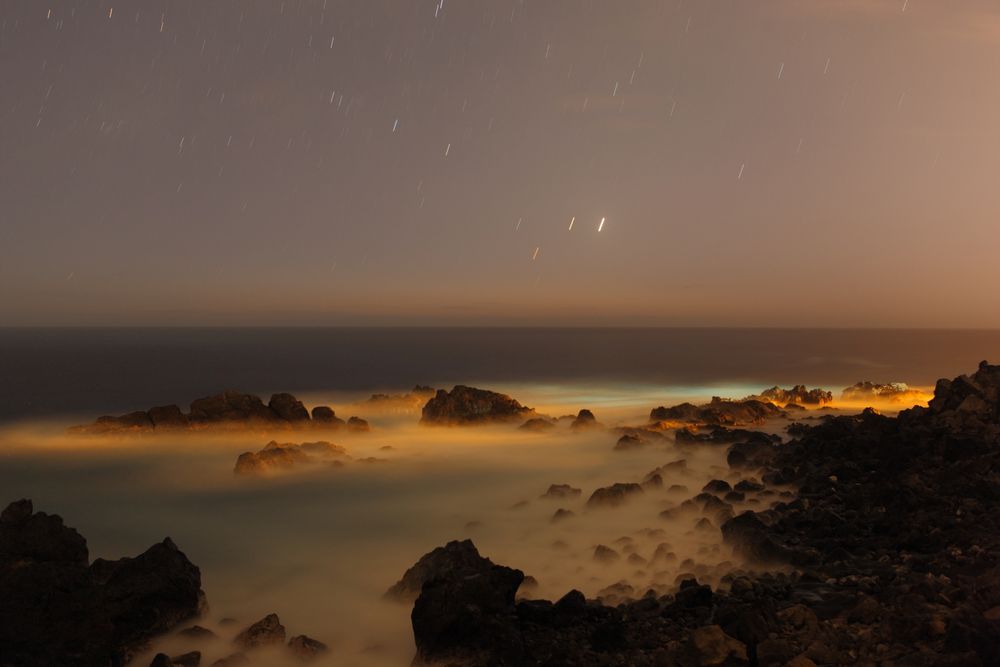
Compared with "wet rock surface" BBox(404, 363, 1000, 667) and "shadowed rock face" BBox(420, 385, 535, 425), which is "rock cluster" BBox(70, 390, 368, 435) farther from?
"wet rock surface" BBox(404, 363, 1000, 667)

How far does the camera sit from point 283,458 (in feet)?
71.8

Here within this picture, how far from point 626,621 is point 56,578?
22.3 ft

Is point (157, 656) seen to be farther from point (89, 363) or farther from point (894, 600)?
point (89, 363)

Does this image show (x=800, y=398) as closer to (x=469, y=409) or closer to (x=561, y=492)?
(x=469, y=409)

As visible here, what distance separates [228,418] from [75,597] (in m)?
22.0

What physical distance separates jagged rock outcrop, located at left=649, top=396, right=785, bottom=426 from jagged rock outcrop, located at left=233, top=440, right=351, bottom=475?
13.2 metres

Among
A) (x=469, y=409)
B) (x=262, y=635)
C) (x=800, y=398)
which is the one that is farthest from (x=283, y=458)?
(x=800, y=398)

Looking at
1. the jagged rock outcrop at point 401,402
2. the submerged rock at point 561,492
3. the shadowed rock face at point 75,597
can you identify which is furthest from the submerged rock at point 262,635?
the jagged rock outcrop at point 401,402

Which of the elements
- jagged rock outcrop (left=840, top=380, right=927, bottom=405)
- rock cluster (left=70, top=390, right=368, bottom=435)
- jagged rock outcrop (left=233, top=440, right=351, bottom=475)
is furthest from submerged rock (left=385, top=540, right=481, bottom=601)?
jagged rock outcrop (left=840, top=380, right=927, bottom=405)

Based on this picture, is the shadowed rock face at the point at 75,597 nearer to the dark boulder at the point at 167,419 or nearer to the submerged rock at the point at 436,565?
the submerged rock at the point at 436,565

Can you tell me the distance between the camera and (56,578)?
804 cm

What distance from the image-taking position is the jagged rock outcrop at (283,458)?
21453mm

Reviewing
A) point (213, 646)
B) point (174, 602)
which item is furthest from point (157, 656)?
point (174, 602)

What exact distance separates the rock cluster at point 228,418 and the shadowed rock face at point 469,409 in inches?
126
